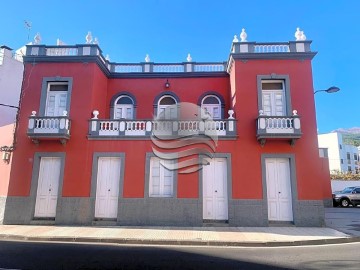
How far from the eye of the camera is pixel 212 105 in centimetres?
1465

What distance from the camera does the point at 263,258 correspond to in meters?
6.77

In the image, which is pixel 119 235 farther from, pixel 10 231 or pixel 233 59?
pixel 233 59

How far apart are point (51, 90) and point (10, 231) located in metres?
6.51

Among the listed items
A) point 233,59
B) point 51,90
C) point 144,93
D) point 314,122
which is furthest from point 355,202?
point 51,90

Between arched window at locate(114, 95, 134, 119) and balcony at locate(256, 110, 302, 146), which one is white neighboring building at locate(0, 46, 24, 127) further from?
balcony at locate(256, 110, 302, 146)

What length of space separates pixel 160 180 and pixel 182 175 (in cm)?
102

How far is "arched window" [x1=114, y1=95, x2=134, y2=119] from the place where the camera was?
47.9 ft

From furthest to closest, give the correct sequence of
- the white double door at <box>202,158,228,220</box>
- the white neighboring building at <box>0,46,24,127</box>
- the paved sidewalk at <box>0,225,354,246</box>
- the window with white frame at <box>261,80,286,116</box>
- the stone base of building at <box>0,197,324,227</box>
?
the white neighboring building at <box>0,46,24,127</box> < the window with white frame at <box>261,80,286,116</box> < the white double door at <box>202,158,228,220</box> < the stone base of building at <box>0,197,324,227</box> < the paved sidewalk at <box>0,225,354,246</box>

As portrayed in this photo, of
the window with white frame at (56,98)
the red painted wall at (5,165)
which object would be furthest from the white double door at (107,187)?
the red painted wall at (5,165)

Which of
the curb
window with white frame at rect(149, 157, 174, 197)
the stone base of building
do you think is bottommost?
the curb

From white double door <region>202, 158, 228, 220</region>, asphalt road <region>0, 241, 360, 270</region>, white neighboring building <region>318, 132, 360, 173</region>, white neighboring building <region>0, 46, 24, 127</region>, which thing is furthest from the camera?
white neighboring building <region>318, 132, 360, 173</region>

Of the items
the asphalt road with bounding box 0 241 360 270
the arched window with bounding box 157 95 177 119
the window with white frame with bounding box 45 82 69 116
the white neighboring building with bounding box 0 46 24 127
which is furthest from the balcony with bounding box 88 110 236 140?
the white neighboring building with bounding box 0 46 24 127

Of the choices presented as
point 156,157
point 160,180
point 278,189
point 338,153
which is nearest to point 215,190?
point 160,180

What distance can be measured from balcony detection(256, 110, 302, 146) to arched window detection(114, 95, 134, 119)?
261 inches
